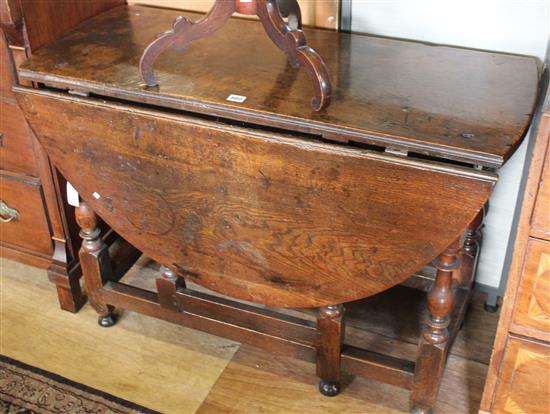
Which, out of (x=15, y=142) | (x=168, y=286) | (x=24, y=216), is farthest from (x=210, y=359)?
(x=15, y=142)

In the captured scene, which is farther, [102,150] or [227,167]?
[102,150]

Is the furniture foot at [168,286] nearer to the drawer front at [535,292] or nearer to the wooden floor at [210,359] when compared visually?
the wooden floor at [210,359]

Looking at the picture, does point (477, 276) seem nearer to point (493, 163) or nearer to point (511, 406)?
A: point (511, 406)

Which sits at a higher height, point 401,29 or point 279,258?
point 401,29

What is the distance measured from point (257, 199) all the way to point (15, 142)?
80cm

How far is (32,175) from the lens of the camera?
1964mm

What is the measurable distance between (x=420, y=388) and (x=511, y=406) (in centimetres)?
21

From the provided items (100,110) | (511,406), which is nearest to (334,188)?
(100,110)

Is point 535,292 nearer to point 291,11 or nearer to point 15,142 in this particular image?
point 291,11

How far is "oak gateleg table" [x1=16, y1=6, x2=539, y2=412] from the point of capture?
1366 millimetres

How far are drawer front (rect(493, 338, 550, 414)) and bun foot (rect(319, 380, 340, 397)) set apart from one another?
39 cm

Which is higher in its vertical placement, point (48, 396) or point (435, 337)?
point (435, 337)

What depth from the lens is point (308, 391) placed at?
183cm

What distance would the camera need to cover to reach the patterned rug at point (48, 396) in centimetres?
178
